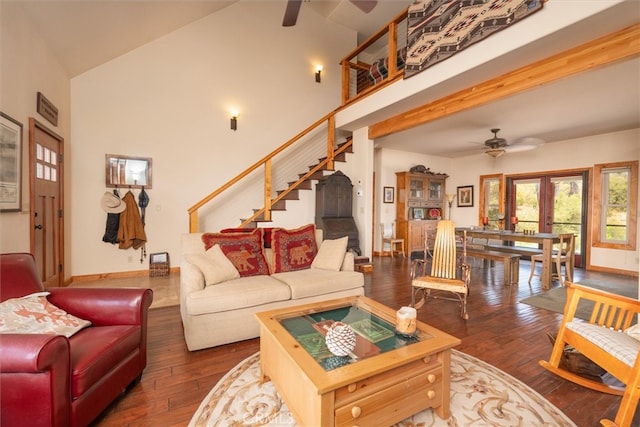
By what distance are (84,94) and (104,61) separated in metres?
0.60

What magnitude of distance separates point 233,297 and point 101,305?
881 millimetres

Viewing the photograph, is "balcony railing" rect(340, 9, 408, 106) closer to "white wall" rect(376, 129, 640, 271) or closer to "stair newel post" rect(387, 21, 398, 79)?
"stair newel post" rect(387, 21, 398, 79)

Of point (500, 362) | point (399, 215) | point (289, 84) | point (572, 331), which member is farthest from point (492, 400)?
point (289, 84)

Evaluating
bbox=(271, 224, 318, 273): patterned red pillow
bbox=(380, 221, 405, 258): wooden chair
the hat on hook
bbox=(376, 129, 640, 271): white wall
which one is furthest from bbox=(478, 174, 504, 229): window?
the hat on hook

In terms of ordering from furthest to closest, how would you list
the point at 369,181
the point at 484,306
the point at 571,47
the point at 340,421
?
the point at 369,181
the point at 484,306
the point at 571,47
the point at 340,421

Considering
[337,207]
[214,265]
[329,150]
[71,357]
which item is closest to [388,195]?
[337,207]

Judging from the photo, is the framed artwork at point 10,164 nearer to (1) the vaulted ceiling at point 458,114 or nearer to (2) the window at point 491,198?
(1) the vaulted ceiling at point 458,114

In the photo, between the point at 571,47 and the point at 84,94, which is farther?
the point at 84,94

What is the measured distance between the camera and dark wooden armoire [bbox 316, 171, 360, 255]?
539 cm

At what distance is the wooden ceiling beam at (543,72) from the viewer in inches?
90.4

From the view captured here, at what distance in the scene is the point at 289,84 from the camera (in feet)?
19.7

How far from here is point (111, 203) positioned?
172 inches

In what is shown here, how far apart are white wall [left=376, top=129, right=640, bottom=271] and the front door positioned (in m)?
5.92

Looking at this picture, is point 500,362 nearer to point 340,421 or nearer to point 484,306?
point 484,306
